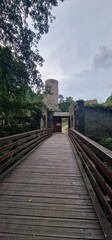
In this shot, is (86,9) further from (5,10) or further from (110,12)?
(5,10)

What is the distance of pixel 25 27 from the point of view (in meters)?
8.20

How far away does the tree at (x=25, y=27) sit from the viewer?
7328mm

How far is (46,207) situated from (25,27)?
7.48 meters

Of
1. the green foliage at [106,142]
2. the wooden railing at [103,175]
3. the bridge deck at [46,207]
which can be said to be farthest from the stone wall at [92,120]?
the wooden railing at [103,175]

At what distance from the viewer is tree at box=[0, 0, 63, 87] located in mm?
7328

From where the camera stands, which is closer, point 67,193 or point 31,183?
point 67,193

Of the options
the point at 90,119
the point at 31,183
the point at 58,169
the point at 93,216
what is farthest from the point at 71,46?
the point at 93,216

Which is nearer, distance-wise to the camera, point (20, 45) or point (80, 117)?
point (20, 45)

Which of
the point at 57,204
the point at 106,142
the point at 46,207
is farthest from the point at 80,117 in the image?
the point at 46,207

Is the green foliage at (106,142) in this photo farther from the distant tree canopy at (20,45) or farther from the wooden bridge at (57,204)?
the wooden bridge at (57,204)

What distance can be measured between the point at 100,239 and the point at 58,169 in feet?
9.98

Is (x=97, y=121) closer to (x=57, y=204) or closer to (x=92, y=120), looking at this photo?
(x=92, y=120)

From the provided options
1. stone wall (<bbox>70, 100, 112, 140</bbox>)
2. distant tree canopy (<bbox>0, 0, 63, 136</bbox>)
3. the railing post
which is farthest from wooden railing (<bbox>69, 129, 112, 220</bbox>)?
stone wall (<bbox>70, 100, 112, 140</bbox>)

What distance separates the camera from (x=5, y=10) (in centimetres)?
718
